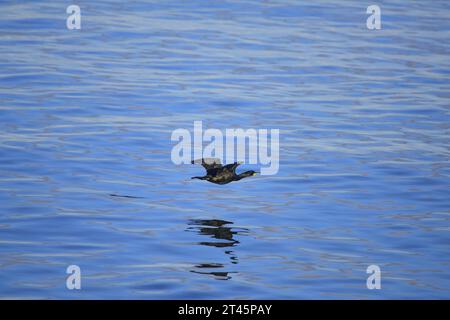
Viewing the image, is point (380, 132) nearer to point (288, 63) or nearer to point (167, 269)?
point (288, 63)

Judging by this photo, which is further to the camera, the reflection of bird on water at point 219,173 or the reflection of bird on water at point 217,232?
the reflection of bird on water at point 219,173

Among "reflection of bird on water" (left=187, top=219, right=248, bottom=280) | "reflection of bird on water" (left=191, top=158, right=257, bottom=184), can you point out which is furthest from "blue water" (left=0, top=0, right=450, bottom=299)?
"reflection of bird on water" (left=191, top=158, right=257, bottom=184)

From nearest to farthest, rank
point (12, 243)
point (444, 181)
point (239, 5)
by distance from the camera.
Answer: point (12, 243) → point (444, 181) → point (239, 5)

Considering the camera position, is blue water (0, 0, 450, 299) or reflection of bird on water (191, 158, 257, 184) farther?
reflection of bird on water (191, 158, 257, 184)

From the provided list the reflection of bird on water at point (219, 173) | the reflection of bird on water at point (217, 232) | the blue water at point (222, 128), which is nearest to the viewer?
the blue water at point (222, 128)

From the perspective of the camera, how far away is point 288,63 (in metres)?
23.1

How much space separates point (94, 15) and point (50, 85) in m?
6.91

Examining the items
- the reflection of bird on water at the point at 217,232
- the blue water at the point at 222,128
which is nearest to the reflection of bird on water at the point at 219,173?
the blue water at the point at 222,128

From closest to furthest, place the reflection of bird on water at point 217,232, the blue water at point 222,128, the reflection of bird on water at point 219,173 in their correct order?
the blue water at point 222,128 < the reflection of bird on water at point 217,232 < the reflection of bird on water at point 219,173

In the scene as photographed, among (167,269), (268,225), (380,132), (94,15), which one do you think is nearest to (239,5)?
(94,15)

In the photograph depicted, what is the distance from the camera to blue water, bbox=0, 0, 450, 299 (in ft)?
37.8

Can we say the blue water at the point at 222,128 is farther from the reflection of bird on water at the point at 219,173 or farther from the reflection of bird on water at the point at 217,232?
the reflection of bird on water at the point at 219,173

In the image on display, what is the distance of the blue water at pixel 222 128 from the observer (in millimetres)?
11508

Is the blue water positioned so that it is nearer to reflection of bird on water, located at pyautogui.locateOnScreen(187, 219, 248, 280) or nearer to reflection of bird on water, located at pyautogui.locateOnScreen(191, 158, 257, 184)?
reflection of bird on water, located at pyautogui.locateOnScreen(187, 219, 248, 280)
